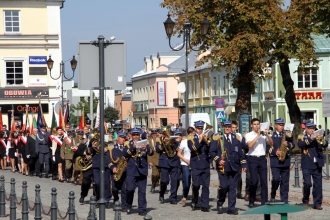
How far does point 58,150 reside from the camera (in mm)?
30531

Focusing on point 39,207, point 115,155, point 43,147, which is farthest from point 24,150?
point 39,207

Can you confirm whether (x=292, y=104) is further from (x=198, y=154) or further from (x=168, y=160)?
(x=198, y=154)

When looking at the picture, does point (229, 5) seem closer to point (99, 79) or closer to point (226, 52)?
point (226, 52)

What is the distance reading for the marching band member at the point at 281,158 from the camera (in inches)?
725

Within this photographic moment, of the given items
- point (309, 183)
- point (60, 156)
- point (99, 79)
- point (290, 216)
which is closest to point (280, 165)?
point (309, 183)

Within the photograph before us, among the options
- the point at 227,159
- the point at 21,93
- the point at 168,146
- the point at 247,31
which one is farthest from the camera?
the point at 21,93

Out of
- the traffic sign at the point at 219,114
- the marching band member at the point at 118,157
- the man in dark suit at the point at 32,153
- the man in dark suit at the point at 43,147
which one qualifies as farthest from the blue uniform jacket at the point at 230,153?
the traffic sign at the point at 219,114

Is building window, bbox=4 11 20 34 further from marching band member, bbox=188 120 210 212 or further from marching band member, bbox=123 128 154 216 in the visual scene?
marching band member, bbox=123 128 154 216

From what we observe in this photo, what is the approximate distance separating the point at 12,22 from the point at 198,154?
46965 mm

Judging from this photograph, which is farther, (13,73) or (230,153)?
(13,73)

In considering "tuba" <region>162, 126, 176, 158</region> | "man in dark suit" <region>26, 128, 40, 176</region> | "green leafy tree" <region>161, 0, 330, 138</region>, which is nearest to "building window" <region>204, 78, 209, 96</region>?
"green leafy tree" <region>161, 0, 330, 138</region>

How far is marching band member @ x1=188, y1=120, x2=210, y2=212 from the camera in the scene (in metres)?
18.4

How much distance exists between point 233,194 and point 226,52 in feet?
64.7

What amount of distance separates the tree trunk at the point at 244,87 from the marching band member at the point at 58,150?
409 inches
